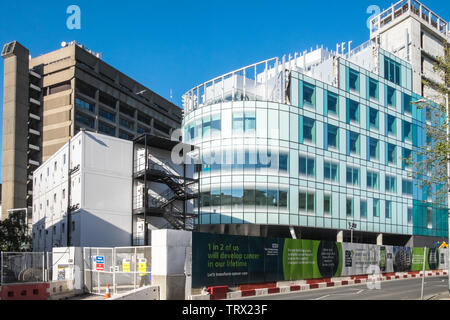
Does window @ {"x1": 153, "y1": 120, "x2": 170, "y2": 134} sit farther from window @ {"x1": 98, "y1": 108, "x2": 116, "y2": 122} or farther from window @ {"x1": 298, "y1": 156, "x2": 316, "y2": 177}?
window @ {"x1": 298, "y1": 156, "x2": 316, "y2": 177}

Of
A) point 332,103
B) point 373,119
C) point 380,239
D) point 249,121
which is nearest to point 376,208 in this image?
point 380,239

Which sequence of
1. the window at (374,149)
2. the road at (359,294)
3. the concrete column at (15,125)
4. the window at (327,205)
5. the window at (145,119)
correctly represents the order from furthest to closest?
1. the window at (145,119)
2. the concrete column at (15,125)
3. the window at (374,149)
4. the window at (327,205)
5. the road at (359,294)

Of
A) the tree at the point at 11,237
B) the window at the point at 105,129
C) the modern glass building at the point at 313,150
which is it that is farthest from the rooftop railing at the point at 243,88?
the window at the point at 105,129

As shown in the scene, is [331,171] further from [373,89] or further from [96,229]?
[96,229]

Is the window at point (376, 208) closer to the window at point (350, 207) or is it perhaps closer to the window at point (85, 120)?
the window at point (350, 207)

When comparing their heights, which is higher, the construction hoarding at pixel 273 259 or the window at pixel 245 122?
the window at pixel 245 122

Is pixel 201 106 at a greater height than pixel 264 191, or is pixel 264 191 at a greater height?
pixel 201 106

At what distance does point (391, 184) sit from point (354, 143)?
8.16 m

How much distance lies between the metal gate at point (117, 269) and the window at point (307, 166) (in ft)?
84.9

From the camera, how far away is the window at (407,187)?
2302 inches

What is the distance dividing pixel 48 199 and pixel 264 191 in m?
20.2

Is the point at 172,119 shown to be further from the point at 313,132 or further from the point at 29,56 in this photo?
the point at 313,132

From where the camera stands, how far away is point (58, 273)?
81.3 feet
